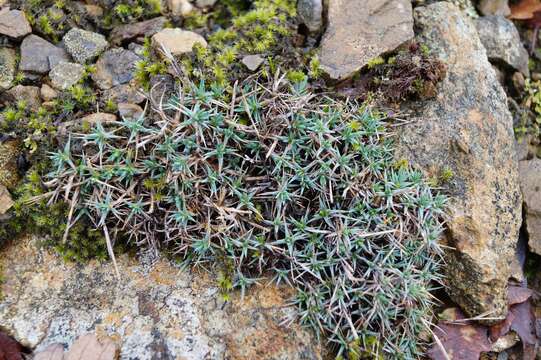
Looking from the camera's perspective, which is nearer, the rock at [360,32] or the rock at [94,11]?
the rock at [360,32]

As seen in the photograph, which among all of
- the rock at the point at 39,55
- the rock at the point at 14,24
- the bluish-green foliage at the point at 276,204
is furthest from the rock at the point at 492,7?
the rock at the point at 14,24

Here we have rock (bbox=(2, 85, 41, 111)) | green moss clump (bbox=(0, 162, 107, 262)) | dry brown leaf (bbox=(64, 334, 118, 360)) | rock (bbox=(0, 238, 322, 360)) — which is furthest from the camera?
rock (bbox=(2, 85, 41, 111))

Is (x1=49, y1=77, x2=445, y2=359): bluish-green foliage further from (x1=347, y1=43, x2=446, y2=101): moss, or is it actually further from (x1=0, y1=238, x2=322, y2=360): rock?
(x1=347, y1=43, x2=446, y2=101): moss

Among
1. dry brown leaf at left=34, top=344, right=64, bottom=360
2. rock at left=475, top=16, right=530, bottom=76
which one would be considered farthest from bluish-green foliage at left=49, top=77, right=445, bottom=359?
rock at left=475, top=16, right=530, bottom=76

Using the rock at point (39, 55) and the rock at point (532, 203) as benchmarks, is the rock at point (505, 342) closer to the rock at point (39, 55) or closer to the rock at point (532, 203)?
the rock at point (532, 203)

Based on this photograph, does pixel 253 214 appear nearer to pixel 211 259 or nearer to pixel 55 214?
pixel 211 259
